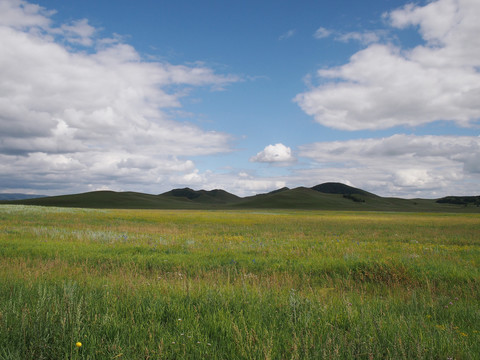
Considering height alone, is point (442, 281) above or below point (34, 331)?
below

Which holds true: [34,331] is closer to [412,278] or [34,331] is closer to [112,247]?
[412,278]

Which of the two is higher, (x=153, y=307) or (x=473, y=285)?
(x=153, y=307)

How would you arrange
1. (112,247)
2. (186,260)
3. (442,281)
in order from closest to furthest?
1. (442,281)
2. (186,260)
3. (112,247)

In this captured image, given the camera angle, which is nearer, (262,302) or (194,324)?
(194,324)

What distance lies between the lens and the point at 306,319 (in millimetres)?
4156

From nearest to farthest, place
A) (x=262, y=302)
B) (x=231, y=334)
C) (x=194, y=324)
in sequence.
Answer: (x=231, y=334) → (x=194, y=324) → (x=262, y=302)

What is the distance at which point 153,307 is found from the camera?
14.9 ft

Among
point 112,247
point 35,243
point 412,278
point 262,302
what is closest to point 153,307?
point 262,302

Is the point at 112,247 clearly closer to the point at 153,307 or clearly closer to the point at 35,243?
the point at 35,243

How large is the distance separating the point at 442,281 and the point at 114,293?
8.90m

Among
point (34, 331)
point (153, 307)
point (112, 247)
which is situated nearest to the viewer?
point (34, 331)

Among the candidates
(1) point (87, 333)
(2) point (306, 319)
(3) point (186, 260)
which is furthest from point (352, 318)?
(3) point (186, 260)

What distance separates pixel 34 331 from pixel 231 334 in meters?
2.47

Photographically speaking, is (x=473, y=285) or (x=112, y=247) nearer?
(x=473, y=285)
